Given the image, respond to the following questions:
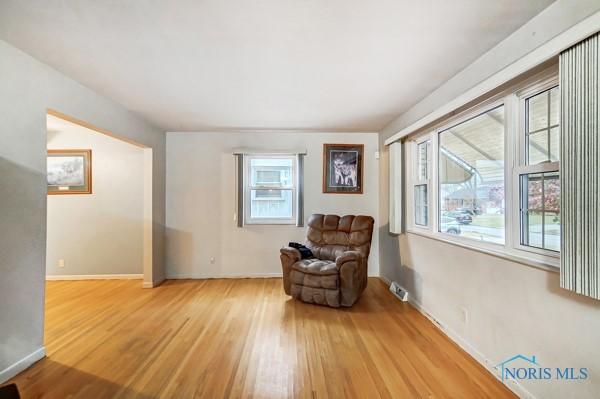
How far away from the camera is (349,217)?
12.2ft

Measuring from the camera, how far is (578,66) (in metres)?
1.29

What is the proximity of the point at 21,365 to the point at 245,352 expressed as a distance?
164cm

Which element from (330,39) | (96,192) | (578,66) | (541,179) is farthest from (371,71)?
(96,192)

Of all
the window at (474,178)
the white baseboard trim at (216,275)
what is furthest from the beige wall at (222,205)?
the window at (474,178)

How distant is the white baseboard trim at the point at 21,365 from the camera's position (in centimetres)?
183

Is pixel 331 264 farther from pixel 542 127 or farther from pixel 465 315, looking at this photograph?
pixel 542 127

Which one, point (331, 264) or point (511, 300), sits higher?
point (511, 300)

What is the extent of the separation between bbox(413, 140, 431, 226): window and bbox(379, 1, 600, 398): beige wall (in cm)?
38

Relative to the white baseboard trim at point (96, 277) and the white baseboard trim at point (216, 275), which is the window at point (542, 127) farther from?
the white baseboard trim at point (96, 277)

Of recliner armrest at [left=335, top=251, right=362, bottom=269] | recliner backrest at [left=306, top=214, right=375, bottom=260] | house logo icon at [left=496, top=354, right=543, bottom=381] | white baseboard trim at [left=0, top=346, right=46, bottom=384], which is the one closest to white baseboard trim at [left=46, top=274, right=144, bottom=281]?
white baseboard trim at [left=0, top=346, right=46, bottom=384]

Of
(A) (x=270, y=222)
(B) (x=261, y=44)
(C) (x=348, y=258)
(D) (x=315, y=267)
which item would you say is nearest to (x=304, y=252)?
(D) (x=315, y=267)

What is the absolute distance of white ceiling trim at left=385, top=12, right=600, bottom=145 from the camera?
48.8 inches

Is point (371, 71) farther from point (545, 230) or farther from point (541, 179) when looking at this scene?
A: point (545, 230)

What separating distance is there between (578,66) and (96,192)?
5.56 meters
